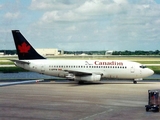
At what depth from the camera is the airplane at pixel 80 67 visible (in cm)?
5091

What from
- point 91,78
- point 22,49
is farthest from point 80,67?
point 22,49

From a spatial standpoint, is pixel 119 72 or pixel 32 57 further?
pixel 32 57

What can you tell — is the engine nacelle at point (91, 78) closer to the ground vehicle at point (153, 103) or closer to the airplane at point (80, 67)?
the airplane at point (80, 67)

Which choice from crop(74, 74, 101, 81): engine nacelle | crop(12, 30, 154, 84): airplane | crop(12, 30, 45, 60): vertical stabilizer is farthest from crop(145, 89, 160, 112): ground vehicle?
crop(12, 30, 45, 60): vertical stabilizer

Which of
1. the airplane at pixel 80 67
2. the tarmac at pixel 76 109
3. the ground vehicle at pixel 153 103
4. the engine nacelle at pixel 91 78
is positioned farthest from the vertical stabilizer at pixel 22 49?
the ground vehicle at pixel 153 103

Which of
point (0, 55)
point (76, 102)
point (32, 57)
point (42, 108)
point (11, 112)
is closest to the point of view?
point (11, 112)

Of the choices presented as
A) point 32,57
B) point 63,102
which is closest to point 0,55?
point 32,57

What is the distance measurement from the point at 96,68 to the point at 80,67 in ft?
8.06

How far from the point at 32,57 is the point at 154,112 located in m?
32.4

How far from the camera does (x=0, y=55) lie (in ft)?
511

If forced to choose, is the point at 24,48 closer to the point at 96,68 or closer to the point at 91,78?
the point at 96,68

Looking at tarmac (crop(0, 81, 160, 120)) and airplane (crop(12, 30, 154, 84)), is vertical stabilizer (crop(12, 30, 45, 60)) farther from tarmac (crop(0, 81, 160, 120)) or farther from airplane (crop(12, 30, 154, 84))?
tarmac (crop(0, 81, 160, 120))

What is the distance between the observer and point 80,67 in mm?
52594

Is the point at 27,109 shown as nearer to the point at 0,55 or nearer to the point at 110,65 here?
the point at 110,65
